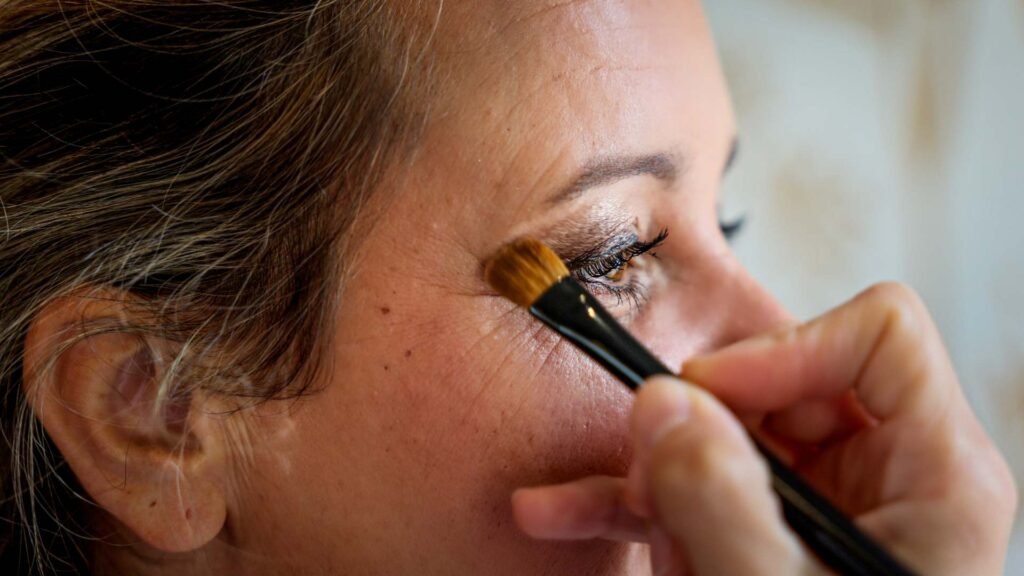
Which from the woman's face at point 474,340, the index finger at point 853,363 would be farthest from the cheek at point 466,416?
the index finger at point 853,363

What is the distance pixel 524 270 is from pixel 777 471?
0.65ft

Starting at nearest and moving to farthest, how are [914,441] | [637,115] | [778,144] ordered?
[914,441] → [637,115] → [778,144]

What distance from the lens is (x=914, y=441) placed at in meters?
0.54

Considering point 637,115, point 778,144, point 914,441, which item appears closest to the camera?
point 914,441

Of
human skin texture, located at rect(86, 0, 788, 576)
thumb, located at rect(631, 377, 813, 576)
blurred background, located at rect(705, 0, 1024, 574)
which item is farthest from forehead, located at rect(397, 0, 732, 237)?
blurred background, located at rect(705, 0, 1024, 574)

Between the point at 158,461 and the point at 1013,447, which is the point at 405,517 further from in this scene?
the point at 1013,447

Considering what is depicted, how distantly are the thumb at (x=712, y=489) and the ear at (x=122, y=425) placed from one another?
34 cm

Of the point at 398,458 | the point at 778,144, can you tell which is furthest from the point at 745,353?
the point at 778,144

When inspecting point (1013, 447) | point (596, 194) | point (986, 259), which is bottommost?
point (1013, 447)

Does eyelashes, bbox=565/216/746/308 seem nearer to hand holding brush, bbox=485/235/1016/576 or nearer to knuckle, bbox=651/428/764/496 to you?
hand holding brush, bbox=485/235/1016/576

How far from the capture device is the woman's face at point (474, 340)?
2.02 feet

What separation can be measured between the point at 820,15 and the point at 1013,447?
740 millimetres

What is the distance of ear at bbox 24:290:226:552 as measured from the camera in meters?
0.62

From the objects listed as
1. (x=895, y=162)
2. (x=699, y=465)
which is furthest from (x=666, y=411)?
(x=895, y=162)
